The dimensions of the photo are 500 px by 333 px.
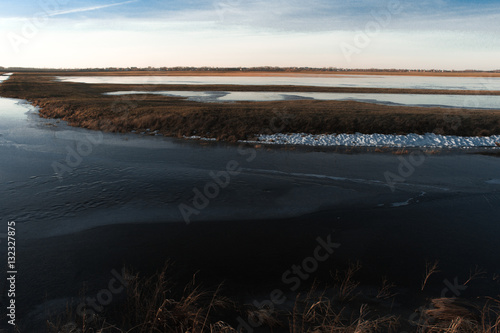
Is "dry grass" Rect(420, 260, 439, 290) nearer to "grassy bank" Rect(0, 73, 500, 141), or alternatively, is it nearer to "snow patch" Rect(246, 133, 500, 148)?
"snow patch" Rect(246, 133, 500, 148)

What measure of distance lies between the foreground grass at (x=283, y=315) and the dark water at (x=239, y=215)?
97 cm

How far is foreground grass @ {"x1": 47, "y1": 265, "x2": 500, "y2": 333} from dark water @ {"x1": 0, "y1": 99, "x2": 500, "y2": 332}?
3.18ft

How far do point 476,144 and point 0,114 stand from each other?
5858 centimetres

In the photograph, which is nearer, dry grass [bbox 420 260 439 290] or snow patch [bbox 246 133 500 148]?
dry grass [bbox 420 260 439 290]

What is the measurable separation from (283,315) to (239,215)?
688 centimetres

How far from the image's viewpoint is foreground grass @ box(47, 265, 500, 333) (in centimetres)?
739

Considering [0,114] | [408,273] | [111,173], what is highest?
[0,114]

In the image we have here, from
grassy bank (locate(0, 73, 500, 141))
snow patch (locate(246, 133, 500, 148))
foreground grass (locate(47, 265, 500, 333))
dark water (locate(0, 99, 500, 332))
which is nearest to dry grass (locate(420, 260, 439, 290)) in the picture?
dark water (locate(0, 99, 500, 332))

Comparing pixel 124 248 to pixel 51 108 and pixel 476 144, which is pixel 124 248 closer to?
pixel 476 144

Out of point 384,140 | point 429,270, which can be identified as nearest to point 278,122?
point 384,140

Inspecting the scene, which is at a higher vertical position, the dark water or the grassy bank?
the grassy bank

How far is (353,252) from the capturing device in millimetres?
11836

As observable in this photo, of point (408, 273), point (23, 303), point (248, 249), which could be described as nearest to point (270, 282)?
point (248, 249)

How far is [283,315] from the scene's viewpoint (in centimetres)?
837
